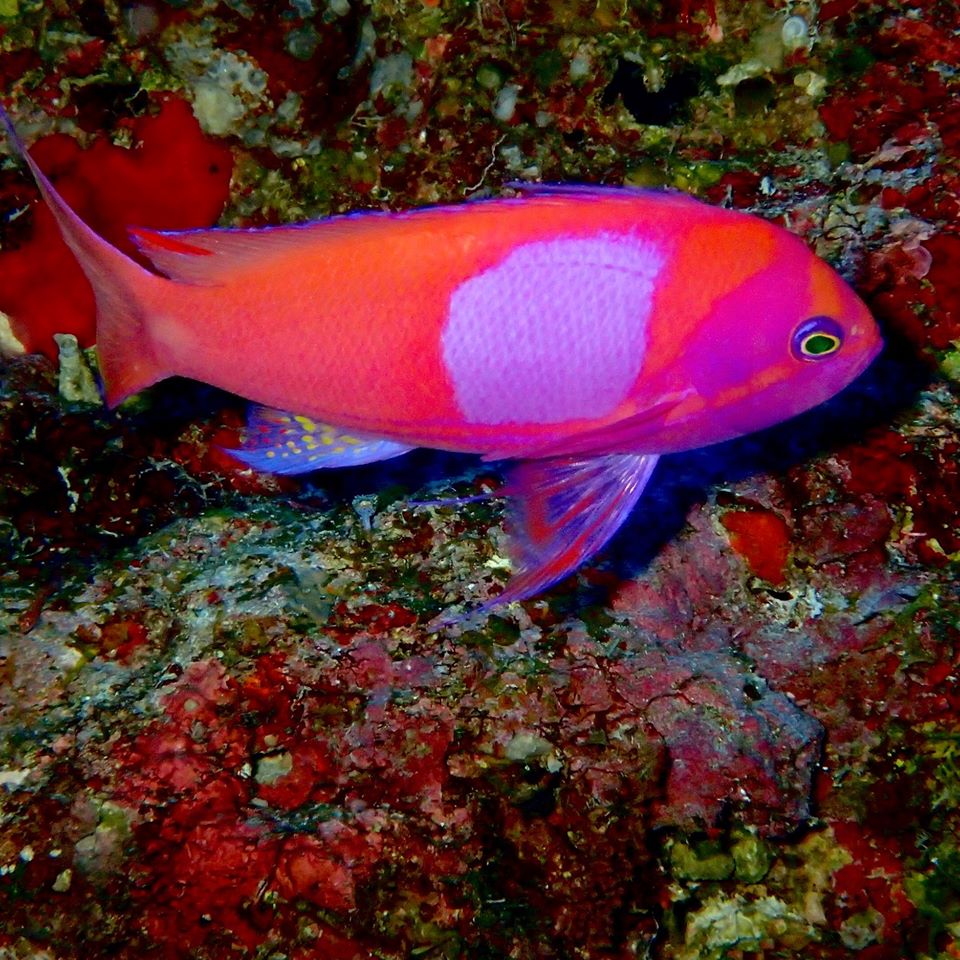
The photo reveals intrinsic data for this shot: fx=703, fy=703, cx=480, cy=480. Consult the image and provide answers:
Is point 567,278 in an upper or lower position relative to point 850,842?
upper

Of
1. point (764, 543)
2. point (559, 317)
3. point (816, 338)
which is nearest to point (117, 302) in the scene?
point (559, 317)

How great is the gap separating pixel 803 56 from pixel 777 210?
684 millimetres

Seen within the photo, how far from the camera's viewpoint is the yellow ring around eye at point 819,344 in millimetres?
1836

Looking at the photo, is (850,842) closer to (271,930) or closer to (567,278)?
(271,930)

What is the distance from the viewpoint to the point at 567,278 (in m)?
1.81

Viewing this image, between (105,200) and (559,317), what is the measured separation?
2.27 meters

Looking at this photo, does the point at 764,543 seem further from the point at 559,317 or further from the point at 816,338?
the point at 559,317

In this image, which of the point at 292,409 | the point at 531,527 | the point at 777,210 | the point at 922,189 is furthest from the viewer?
the point at 777,210

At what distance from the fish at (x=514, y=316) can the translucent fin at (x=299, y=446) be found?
0.86 feet

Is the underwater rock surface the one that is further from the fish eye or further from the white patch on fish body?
the fish eye

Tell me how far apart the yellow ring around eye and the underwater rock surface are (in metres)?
1.40

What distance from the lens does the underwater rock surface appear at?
7.39 ft

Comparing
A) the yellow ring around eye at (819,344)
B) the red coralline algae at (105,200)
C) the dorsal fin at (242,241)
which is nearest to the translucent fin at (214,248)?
the dorsal fin at (242,241)

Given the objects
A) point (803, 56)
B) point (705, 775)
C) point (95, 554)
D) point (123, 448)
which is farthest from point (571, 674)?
point (803, 56)
